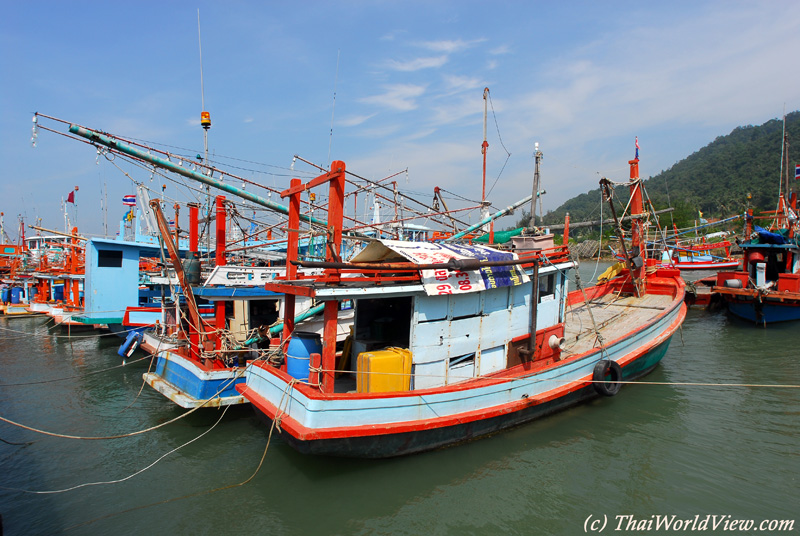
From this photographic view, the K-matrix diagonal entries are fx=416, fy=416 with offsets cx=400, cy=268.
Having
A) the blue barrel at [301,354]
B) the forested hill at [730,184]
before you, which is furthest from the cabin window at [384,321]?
the forested hill at [730,184]

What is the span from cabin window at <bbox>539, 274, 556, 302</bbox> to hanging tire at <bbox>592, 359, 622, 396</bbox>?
1.92 m

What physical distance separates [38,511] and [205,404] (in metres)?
3.18

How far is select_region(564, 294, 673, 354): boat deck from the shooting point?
37.0 ft

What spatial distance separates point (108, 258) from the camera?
19.2m

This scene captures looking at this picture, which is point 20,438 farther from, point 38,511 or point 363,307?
point 363,307

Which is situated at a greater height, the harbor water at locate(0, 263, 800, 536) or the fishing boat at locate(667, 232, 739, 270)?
the fishing boat at locate(667, 232, 739, 270)

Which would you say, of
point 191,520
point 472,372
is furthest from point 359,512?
point 472,372

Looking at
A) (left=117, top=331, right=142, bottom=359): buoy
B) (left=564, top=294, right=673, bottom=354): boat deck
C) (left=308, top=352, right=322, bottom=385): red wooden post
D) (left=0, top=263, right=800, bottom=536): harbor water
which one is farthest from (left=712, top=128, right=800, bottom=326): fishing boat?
(left=117, top=331, right=142, bottom=359): buoy

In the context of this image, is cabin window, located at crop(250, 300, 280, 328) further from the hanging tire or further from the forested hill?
the forested hill

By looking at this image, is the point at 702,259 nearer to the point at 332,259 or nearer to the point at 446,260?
the point at 446,260

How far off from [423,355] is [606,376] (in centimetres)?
497

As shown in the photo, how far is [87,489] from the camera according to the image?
691cm

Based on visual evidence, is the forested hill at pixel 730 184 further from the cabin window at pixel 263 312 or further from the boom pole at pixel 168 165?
the boom pole at pixel 168 165

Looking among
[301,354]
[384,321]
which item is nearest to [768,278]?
[384,321]
